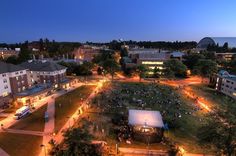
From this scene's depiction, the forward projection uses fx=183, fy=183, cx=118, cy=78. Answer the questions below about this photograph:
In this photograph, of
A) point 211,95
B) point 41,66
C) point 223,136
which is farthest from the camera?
point 41,66

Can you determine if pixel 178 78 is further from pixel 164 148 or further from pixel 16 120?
pixel 16 120

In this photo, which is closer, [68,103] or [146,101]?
[68,103]

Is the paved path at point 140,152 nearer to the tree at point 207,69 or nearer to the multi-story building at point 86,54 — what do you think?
the tree at point 207,69

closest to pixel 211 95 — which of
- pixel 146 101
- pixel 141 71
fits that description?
pixel 146 101

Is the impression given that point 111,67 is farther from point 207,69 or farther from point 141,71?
point 207,69

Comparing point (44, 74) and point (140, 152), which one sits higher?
point (44, 74)

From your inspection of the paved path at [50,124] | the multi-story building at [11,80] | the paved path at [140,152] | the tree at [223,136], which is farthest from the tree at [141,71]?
the tree at [223,136]

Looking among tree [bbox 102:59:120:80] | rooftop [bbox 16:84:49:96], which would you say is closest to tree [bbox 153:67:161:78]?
tree [bbox 102:59:120:80]

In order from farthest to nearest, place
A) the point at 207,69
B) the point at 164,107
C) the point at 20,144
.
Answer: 1. the point at 207,69
2. the point at 164,107
3. the point at 20,144

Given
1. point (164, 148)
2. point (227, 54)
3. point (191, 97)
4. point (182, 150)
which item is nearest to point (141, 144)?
point (164, 148)
